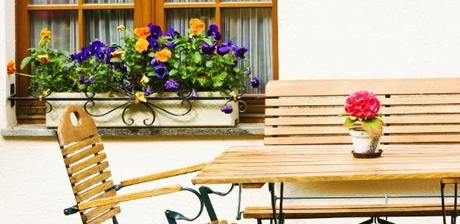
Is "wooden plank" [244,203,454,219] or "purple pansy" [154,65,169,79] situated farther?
"purple pansy" [154,65,169,79]

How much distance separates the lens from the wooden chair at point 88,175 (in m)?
3.78

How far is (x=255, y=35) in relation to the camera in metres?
5.82

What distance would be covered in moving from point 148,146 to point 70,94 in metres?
0.54

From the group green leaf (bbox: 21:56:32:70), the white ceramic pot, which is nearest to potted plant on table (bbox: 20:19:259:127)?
green leaf (bbox: 21:56:32:70)

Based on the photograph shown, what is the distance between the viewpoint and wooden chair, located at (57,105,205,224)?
3.78 meters

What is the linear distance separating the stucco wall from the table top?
0.97m

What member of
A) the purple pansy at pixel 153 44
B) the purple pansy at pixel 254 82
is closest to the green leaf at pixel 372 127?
the purple pansy at pixel 254 82

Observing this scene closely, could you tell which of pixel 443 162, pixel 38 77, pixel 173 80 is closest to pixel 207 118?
pixel 173 80

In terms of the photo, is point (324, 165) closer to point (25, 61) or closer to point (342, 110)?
point (342, 110)

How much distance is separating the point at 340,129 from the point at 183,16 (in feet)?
4.09

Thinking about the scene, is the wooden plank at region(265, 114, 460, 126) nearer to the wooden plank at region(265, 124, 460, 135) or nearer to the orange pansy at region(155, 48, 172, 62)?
the wooden plank at region(265, 124, 460, 135)

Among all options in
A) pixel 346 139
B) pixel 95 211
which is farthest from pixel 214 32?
pixel 95 211

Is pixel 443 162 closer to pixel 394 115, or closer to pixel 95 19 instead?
pixel 394 115

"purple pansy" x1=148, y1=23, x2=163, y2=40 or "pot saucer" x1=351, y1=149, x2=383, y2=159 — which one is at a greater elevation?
"purple pansy" x1=148, y1=23, x2=163, y2=40
